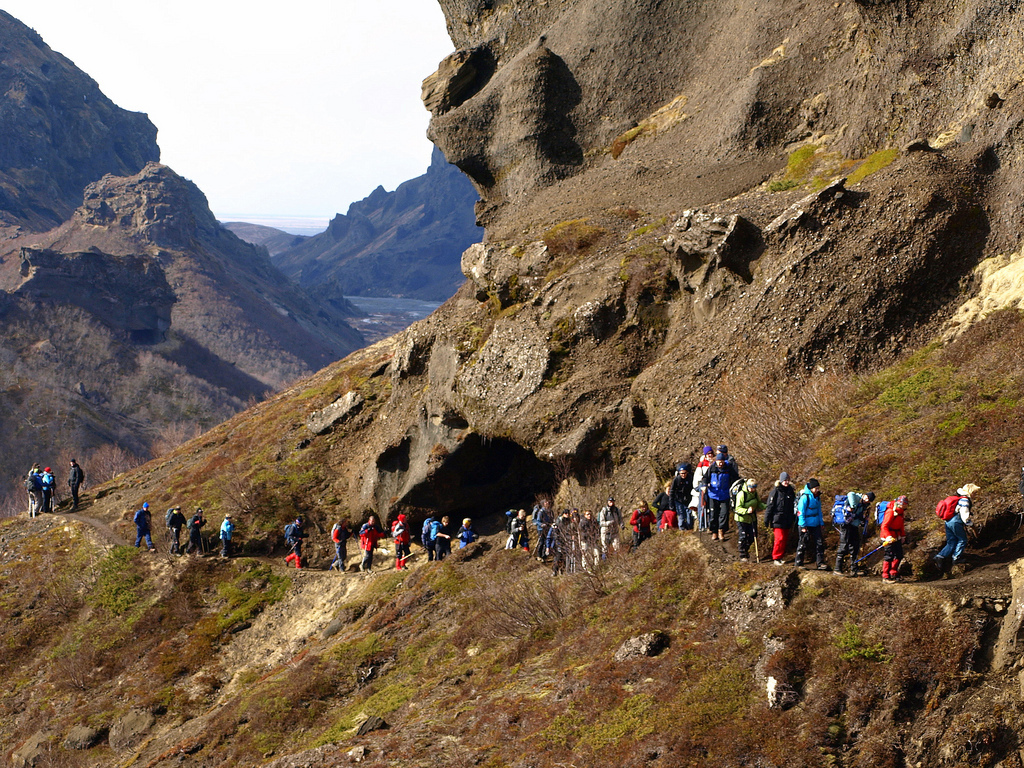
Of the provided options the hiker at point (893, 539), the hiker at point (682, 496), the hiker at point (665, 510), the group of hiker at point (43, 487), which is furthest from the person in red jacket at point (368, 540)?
the hiker at point (893, 539)

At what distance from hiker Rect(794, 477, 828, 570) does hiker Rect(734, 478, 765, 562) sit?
154 centimetres

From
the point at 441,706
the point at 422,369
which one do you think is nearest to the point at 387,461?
the point at 422,369

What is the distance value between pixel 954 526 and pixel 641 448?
1622cm

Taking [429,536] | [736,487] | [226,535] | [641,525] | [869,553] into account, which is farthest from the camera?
[226,535]

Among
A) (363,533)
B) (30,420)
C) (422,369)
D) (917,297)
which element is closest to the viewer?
(917,297)

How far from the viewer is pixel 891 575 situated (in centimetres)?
1572

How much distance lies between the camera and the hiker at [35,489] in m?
48.3

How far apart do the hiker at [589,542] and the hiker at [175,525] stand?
80.3 feet

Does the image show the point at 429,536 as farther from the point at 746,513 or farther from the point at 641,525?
the point at 746,513

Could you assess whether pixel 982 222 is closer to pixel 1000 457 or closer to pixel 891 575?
pixel 1000 457

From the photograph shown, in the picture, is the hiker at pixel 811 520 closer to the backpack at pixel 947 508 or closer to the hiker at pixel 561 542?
the backpack at pixel 947 508

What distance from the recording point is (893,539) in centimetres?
1561

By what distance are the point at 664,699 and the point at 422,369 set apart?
32.6 meters

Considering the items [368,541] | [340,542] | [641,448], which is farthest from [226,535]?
[641,448]
